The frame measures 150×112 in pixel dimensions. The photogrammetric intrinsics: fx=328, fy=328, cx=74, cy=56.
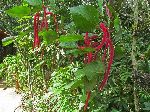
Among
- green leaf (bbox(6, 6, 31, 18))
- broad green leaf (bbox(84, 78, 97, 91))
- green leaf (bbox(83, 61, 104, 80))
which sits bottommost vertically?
broad green leaf (bbox(84, 78, 97, 91))

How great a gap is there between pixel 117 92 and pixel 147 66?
17.8 inches

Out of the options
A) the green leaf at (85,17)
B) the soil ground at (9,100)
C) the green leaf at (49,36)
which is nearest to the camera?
the green leaf at (85,17)

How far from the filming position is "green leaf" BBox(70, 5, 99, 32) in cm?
100

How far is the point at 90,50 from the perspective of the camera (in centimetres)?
107

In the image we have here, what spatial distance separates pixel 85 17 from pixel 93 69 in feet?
0.68

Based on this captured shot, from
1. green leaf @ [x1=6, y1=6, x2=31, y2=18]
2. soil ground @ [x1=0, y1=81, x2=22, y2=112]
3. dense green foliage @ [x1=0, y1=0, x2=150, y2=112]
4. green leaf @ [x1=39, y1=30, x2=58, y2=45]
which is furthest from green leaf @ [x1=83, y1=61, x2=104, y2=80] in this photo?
soil ground @ [x1=0, y1=81, x2=22, y2=112]

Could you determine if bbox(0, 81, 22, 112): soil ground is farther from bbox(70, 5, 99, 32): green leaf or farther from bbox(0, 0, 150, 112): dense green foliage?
bbox(70, 5, 99, 32): green leaf

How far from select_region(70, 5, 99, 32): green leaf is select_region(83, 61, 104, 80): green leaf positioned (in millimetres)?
158

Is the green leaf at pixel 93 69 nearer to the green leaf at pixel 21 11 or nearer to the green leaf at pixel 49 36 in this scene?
the green leaf at pixel 49 36

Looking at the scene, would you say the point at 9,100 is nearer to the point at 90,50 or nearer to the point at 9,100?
the point at 9,100

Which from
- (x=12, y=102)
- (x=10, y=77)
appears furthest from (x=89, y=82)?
(x=10, y=77)

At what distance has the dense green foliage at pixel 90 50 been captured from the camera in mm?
1118

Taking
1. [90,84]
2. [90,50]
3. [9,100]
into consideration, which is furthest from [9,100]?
[90,50]

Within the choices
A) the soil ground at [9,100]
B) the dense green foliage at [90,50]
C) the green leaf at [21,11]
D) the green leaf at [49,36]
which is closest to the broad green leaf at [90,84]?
the dense green foliage at [90,50]
